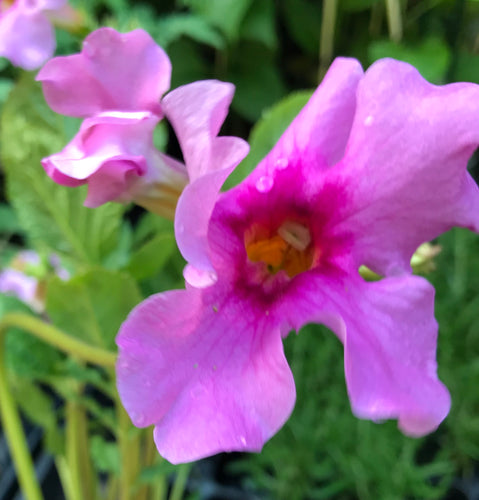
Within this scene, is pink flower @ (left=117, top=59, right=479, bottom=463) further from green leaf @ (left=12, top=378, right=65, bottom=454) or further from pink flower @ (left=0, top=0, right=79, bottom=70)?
green leaf @ (left=12, top=378, right=65, bottom=454)

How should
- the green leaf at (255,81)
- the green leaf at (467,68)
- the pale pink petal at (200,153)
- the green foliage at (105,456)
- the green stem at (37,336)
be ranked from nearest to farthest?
1. the pale pink petal at (200,153)
2. the green stem at (37,336)
3. the green foliage at (105,456)
4. the green leaf at (467,68)
5. the green leaf at (255,81)

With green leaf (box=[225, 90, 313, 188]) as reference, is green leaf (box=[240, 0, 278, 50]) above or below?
below

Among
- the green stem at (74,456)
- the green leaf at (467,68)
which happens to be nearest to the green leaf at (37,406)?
the green stem at (74,456)

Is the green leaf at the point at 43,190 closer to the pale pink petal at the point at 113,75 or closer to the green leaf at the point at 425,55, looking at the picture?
the pale pink petal at the point at 113,75

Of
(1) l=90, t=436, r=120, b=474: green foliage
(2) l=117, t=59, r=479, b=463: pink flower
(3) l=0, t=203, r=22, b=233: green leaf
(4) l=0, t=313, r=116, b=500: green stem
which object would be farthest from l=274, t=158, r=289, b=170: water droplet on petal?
(3) l=0, t=203, r=22, b=233: green leaf

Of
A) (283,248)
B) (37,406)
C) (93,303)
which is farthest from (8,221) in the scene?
(283,248)

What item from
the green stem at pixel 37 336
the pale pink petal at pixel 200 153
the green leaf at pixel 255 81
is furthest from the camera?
the green leaf at pixel 255 81

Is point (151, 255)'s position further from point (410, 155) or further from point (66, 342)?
point (410, 155)
